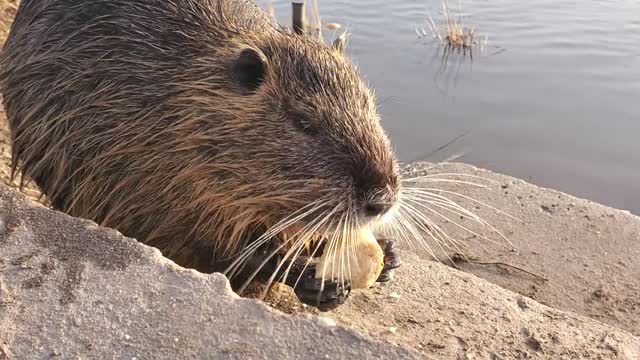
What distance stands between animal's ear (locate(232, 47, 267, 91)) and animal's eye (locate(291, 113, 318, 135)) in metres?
0.22

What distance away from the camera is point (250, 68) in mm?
2781

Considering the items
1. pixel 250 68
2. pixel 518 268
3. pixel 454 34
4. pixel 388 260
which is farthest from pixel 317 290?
pixel 454 34

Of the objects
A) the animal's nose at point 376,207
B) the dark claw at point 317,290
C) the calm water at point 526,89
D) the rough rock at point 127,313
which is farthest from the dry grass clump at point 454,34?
the rough rock at point 127,313

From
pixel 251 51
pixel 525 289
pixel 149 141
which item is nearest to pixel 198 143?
pixel 149 141

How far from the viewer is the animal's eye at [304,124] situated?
104 inches

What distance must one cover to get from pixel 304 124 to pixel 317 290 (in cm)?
63

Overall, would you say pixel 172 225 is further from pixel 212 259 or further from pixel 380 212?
pixel 380 212

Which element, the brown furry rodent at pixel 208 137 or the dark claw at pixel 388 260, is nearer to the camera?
the brown furry rodent at pixel 208 137

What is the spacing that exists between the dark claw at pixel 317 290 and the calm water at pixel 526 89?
333 centimetres

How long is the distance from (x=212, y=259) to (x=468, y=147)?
3.94 metres

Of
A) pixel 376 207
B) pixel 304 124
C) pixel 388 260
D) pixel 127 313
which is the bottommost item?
pixel 388 260

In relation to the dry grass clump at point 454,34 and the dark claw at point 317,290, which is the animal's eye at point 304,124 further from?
the dry grass clump at point 454,34

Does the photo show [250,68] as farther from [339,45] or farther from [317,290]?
[317,290]

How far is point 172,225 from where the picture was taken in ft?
9.14
